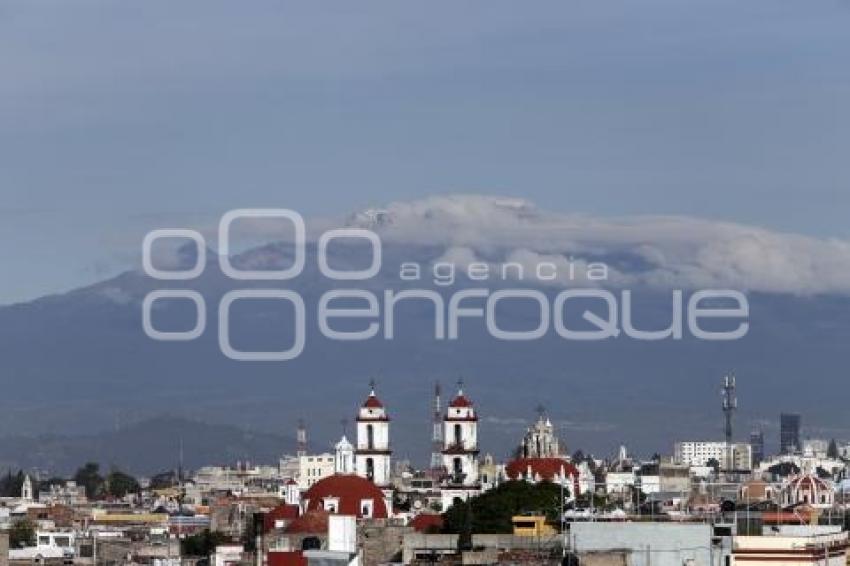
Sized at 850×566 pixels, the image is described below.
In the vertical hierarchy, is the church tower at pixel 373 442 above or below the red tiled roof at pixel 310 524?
above

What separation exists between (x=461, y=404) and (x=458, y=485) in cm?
1363

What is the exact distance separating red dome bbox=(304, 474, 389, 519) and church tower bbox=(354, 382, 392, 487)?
30023mm

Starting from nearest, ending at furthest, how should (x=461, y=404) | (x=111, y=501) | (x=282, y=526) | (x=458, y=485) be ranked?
(x=282, y=526)
(x=458, y=485)
(x=461, y=404)
(x=111, y=501)

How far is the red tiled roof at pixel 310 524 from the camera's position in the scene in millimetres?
106062

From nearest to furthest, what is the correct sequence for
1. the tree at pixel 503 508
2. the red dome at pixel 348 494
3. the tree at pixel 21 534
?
the tree at pixel 503 508
the tree at pixel 21 534
the red dome at pixel 348 494

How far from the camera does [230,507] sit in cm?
14738

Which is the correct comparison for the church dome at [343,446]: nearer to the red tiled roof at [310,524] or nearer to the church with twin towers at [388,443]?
the church with twin towers at [388,443]

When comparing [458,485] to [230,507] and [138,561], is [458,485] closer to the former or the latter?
[230,507]

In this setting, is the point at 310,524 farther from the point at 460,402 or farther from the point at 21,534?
the point at 460,402

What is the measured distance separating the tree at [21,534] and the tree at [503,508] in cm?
1379

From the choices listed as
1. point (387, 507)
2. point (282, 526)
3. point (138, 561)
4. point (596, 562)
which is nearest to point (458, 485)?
point (387, 507)

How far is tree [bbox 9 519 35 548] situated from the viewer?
380 ft

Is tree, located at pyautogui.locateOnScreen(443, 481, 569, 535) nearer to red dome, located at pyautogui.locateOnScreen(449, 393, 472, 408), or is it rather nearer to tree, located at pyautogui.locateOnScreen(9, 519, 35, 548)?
tree, located at pyautogui.locateOnScreen(9, 519, 35, 548)

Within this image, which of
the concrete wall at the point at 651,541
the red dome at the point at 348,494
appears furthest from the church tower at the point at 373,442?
the concrete wall at the point at 651,541
